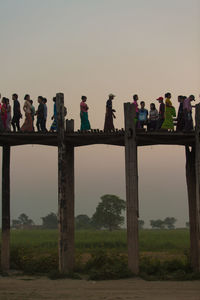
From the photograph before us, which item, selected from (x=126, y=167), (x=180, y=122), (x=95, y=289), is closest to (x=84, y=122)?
(x=126, y=167)

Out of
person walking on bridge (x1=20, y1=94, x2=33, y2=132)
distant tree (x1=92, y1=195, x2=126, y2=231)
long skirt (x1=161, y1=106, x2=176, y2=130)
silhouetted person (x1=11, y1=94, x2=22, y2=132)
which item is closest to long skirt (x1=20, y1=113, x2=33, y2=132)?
person walking on bridge (x1=20, y1=94, x2=33, y2=132)

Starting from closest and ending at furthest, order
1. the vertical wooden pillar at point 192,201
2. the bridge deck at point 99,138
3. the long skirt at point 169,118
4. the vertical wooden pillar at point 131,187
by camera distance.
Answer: the vertical wooden pillar at point 131,187 → the bridge deck at point 99,138 → the long skirt at point 169,118 → the vertical wooden pillar at point 192,201

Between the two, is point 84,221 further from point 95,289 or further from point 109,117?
point 95,289

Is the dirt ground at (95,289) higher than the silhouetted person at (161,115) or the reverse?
the reverse

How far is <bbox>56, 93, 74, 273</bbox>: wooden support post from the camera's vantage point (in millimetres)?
15461

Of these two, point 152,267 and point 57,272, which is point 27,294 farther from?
point 152,267

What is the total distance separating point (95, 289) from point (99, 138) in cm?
529

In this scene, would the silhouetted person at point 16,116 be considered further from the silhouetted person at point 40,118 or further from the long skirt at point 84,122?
the long skirt at point 84,122

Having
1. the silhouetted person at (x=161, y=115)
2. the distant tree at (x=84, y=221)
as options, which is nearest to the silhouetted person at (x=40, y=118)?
the silhouetted person at (x=161, y=115)

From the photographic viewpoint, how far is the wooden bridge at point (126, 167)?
15.3 m

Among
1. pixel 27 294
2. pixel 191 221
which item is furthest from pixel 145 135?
pixel 27 294

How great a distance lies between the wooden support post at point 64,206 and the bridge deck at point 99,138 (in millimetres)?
495

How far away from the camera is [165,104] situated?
16188 millimetres

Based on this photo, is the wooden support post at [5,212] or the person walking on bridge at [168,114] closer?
the person walking on bridge at [168,114]
